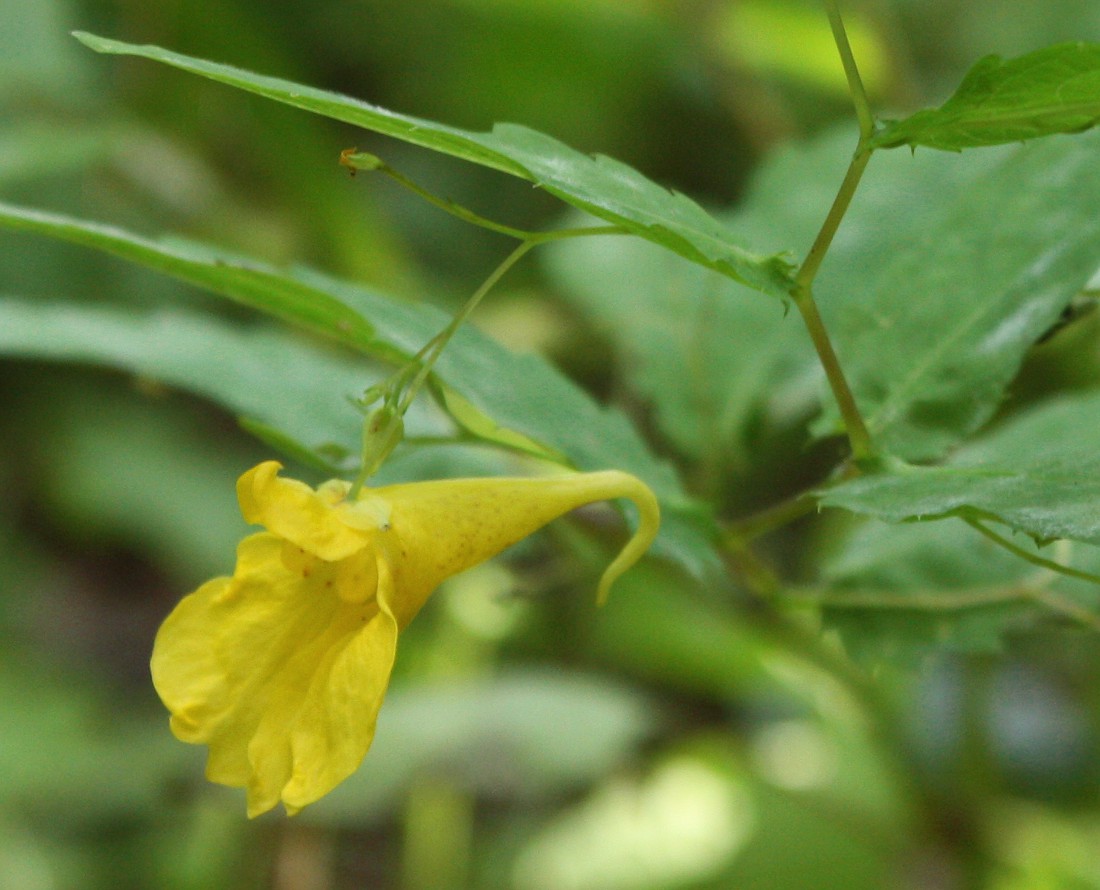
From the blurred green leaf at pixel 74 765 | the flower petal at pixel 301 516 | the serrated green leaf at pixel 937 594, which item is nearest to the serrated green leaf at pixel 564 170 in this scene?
the flower petal at pixel 301 516

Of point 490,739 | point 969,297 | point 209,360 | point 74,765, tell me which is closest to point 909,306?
point 969,297

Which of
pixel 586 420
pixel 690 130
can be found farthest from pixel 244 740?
pixel 690 130

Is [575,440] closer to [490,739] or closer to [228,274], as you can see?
[228,274]

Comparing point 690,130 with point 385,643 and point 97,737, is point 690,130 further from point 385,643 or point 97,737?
point 385,643

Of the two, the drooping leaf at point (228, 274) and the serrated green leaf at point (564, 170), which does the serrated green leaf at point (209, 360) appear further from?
→ the serrated green leaf at point (564, 170)

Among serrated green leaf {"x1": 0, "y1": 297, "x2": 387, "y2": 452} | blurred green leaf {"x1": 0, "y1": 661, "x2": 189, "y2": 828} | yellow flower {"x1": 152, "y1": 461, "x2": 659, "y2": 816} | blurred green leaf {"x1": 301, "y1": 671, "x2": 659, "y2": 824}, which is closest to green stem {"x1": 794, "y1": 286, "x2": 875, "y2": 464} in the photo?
yellow flower {"x1": 152, "y1": 461, "x2": 659, "y2": 816}

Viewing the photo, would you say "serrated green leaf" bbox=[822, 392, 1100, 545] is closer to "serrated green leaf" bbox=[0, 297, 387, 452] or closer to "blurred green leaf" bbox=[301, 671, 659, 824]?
"serrated green leaf" bbox=[0, 297, 387, 452]
